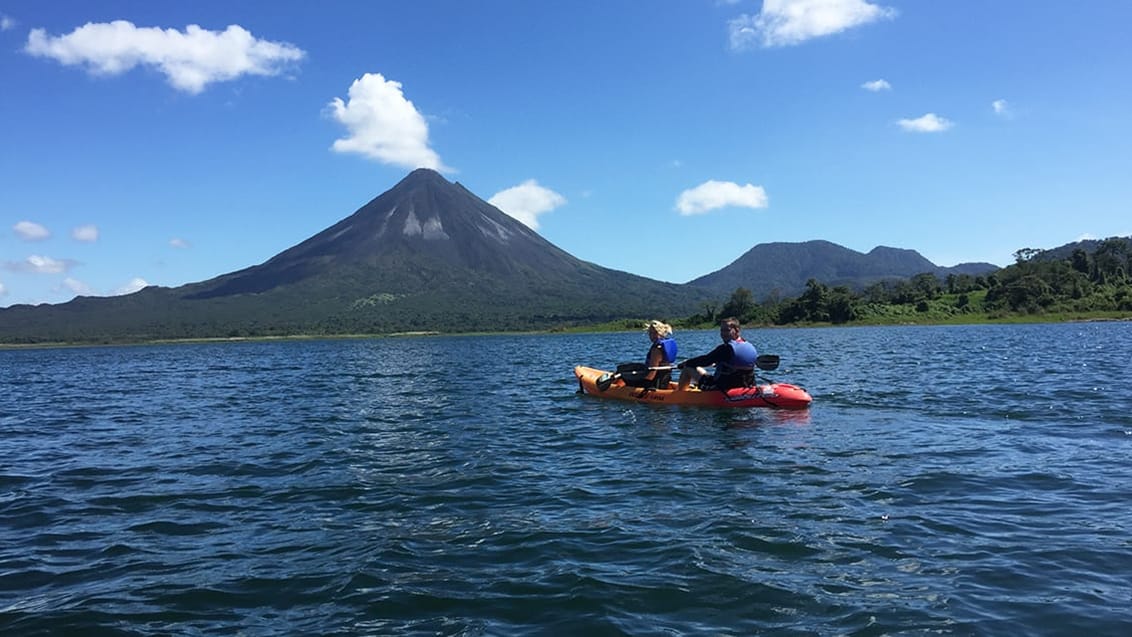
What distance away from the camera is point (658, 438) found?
15.1 m

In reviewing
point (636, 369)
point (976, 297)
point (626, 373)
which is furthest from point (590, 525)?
point (976, 297)

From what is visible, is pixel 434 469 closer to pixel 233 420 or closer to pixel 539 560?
pixel 539 560

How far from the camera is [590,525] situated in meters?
8.66

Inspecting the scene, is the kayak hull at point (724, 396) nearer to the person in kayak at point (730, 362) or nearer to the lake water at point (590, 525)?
the person in kayak at point (730, 362)

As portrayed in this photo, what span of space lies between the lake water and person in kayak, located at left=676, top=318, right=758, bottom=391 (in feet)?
3.77

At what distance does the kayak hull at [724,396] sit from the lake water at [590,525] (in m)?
0.70

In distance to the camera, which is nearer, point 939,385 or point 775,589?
point 775,589

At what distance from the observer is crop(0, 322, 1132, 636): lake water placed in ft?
20.0

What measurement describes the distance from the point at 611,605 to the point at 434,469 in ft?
22.4

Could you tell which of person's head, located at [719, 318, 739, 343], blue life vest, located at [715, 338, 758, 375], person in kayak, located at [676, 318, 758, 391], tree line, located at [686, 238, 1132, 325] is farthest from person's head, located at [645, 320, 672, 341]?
tree line, located at [686, 238, 1132, 325]

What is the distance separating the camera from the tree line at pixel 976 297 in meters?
129

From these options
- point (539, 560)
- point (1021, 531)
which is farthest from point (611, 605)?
point (1021, 531)

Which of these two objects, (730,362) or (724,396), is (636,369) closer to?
(724,396)

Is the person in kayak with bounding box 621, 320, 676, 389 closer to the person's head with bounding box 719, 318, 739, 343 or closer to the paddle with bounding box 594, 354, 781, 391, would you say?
the paddle with bounding box 594, 354, 781, 391
